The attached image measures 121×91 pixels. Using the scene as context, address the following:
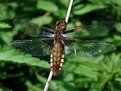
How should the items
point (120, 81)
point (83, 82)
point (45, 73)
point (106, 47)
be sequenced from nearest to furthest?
point (106, 47) → point (120, 81) → point (83, 82) → point (45, 73)

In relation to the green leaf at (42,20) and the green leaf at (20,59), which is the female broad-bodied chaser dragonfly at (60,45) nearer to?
the green leaf at (20,59)

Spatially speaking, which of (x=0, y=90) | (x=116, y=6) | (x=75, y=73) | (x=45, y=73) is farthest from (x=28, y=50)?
(x=116, y=6)

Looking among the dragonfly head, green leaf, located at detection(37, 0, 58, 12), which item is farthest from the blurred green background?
the dragonfly head

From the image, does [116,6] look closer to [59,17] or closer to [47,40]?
[59,17]

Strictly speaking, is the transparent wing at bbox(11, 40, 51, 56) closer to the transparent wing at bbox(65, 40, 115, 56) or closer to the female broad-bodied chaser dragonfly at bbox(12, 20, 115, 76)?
the female broad-bodied chaser dragonfly at bbox(12, 20, 115, 76)

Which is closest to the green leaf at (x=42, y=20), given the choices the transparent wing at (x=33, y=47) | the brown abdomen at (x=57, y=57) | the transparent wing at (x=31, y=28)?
the transparent wing at (x=31, y=28)

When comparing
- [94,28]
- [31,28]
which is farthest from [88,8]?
[31,28]

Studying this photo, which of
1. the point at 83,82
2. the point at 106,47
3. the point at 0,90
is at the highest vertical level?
the point at 106,47

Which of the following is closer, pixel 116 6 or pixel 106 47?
pixel 106 47
